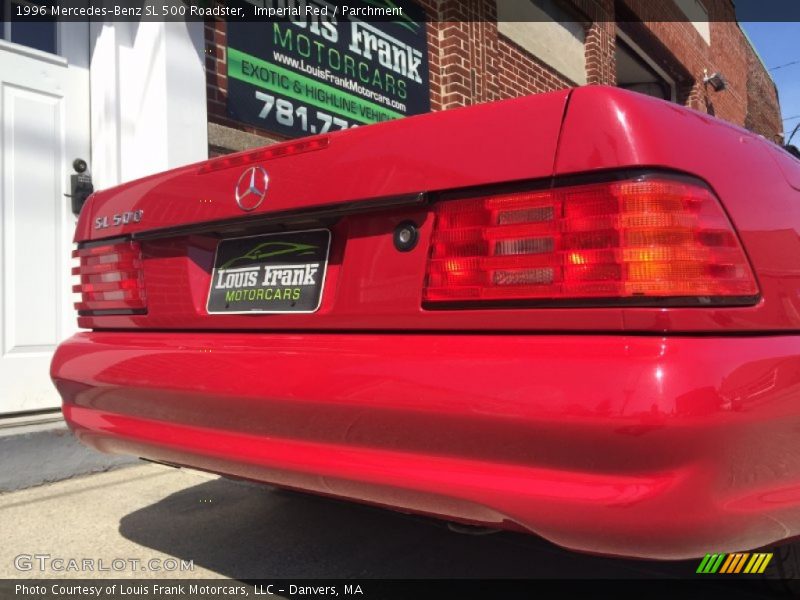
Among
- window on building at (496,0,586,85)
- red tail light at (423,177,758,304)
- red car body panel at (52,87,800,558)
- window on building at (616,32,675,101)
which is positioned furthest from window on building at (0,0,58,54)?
window on building at (616,32,675,101)

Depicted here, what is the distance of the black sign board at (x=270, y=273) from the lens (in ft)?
Answer: 5.60

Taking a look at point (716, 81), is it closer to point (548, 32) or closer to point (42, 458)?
point (548, 32)

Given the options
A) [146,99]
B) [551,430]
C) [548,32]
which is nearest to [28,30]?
[146,99]

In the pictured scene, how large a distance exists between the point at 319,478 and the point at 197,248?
2.53 ft

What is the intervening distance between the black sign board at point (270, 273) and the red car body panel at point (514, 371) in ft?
0.12

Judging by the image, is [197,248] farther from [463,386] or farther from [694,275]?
[694,275]

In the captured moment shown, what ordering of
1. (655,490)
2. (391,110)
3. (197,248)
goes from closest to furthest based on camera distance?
(655,490) < (197,248) < (391,110)

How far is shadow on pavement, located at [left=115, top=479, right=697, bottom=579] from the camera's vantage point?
2.24 metres

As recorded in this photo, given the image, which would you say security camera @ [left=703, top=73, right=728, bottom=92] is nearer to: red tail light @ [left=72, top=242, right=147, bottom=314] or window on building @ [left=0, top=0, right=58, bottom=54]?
window on building @ [left=0, top=0, right=58, bottom=54]

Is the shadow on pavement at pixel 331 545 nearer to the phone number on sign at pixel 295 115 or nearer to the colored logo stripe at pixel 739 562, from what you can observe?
the colored logo stripe at pixel 739 562

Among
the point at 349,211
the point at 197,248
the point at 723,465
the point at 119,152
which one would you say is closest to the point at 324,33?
the point at 119,152

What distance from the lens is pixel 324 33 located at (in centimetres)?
483

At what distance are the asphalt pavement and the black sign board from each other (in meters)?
0.72

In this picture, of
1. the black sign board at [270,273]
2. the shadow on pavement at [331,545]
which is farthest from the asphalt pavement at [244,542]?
the black sign board at [270,273]
